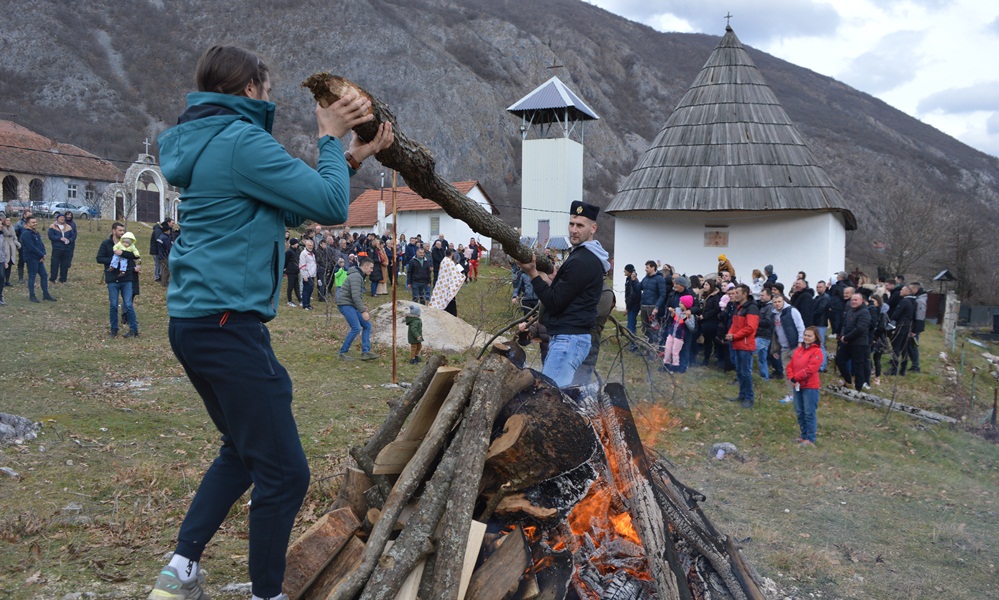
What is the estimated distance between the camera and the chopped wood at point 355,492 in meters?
3.48

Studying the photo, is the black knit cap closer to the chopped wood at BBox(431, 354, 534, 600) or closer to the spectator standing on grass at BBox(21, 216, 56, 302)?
the chopped wood at BBox(431, 354, 534, 600)

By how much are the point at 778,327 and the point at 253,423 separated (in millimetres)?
10787

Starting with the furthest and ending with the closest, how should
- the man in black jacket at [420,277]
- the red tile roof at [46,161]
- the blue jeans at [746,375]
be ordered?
the red tile roof at [46,161] → the man in black jacket at [420,277] → the blue jeans at [746,375]

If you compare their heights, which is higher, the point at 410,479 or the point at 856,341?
the point at 410,479

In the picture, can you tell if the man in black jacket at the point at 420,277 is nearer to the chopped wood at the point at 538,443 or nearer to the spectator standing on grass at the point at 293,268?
the spectator standing on grass at the point at 293,268

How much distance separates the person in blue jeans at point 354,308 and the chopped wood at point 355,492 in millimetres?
8843

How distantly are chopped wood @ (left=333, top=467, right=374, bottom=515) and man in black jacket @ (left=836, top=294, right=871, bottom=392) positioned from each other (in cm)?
1102

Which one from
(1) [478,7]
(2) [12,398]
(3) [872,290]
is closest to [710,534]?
(2) [12,398]

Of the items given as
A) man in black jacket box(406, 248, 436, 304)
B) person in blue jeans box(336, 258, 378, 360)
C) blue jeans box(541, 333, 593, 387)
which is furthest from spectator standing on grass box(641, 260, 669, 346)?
blue jeans box(541, 333, 593, 387)

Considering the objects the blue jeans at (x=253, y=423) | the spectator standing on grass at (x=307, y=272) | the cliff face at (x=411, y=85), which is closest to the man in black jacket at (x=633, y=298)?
the spectator standing on grass at (x=307, y=272)

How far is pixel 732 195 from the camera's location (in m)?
19.0

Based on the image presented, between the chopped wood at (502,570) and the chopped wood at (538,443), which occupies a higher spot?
the chopped wood at (538,443)

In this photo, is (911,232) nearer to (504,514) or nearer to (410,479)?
(504,514)

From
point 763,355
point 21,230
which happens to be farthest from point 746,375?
point 21,230
